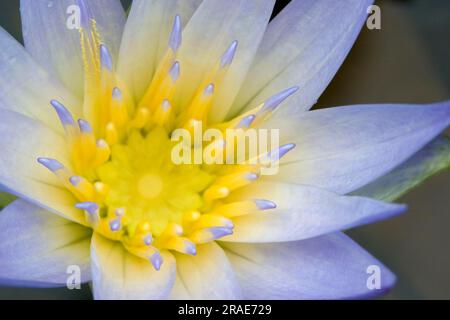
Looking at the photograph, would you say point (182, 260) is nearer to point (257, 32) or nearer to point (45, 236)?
point (45, 236)

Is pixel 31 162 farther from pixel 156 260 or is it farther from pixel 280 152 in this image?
pixel 280 152

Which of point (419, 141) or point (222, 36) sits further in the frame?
point (222, 36)

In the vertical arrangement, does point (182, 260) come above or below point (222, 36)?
below

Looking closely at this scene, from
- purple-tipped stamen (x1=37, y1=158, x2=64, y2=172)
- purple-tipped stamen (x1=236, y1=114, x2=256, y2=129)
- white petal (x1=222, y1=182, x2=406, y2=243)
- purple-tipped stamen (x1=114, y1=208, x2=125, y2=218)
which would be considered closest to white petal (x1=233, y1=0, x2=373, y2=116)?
purple-tipped stamen (x1=236, y1=114, x2=256, y2=129)

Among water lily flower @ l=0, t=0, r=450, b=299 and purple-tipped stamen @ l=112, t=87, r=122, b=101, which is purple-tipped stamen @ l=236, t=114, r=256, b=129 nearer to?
water lily flower @ l=0, t=0, r=450, b=299

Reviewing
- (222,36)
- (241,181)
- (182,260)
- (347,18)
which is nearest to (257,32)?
(222,36)
